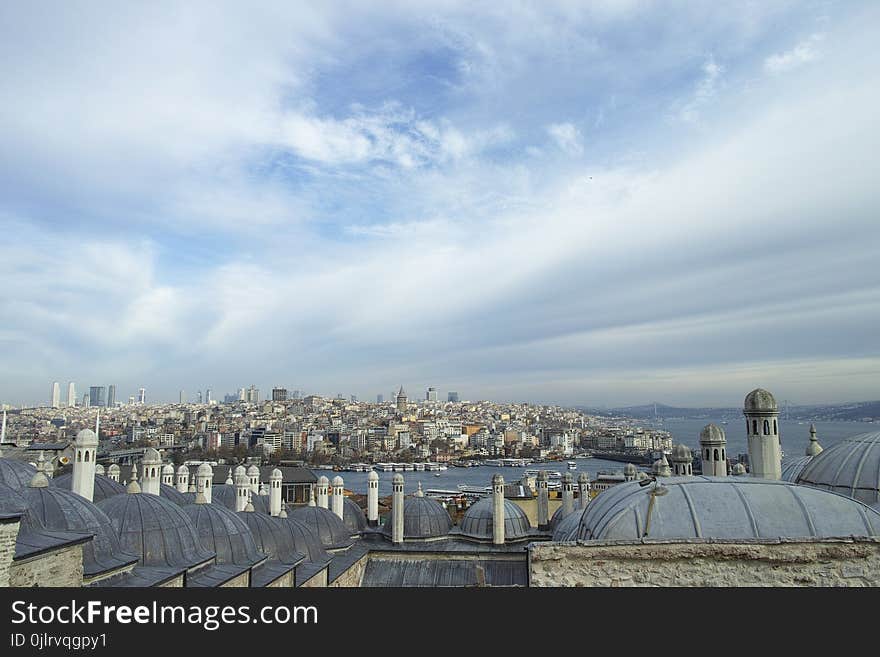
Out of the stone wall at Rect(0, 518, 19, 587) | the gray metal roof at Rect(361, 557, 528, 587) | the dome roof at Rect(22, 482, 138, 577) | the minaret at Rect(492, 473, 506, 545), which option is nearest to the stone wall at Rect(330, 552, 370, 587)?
the gray metal roof at Rect(361, 557, 528, 587)

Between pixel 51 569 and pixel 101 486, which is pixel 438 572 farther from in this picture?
pixel 51 569

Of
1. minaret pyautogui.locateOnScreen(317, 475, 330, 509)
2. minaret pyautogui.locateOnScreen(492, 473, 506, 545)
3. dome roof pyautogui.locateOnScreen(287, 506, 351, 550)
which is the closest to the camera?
dome roof pyautogui.locateOnScreen(287, 506, 351, 550)

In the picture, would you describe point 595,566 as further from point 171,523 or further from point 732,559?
point 171,523

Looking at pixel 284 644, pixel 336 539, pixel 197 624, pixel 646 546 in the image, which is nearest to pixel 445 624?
pixel 284 644

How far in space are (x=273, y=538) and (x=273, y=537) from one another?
2cm

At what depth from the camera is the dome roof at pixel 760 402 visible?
Answer: 9234 millimetres

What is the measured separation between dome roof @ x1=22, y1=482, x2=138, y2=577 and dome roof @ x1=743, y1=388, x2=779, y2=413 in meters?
9.37

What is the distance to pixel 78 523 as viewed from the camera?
25.6ft

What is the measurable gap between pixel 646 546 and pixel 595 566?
421 mm

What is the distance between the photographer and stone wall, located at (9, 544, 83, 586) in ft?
19.3

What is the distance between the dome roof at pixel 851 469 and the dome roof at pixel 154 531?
29.5 ft

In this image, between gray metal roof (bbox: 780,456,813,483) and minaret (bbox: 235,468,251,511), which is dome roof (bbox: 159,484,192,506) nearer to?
minaret (bbox: 235,468,251,511)

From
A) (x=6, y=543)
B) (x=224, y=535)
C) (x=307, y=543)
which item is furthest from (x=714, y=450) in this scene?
(x=6, y=543)

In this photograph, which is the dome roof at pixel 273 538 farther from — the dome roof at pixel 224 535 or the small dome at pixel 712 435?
the small dome at pixel 712 435
